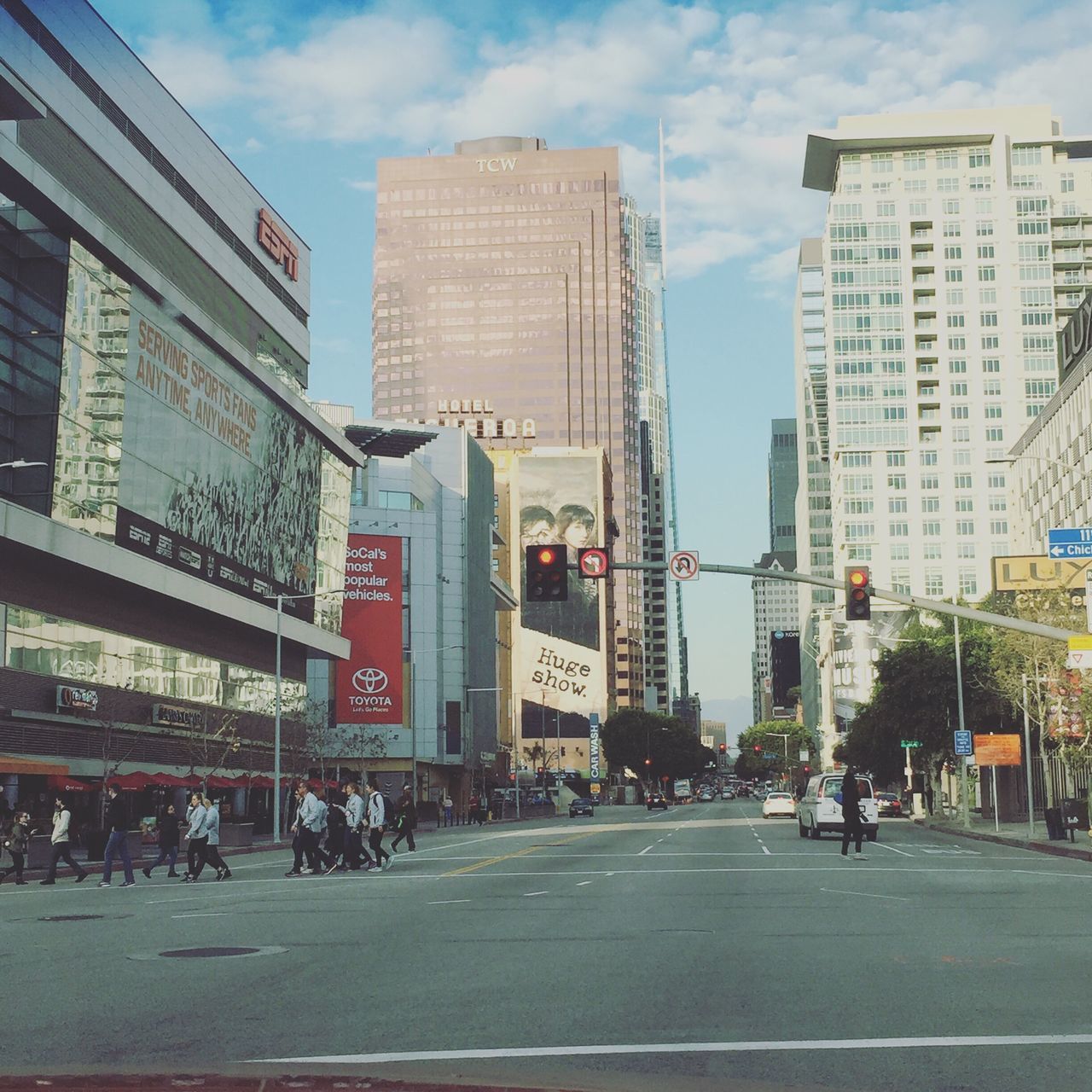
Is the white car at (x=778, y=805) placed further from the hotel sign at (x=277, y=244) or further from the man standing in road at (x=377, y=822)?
the man standing in road at (x=377, y=822)

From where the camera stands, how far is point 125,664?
5684 cm

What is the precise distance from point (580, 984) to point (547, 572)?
39.4 feet

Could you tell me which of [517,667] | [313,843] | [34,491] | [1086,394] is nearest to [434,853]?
[313,843]

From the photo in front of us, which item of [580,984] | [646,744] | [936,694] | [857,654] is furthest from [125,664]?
[646,744]

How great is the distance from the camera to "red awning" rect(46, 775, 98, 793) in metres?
47.2

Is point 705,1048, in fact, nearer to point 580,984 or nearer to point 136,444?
point 580,984

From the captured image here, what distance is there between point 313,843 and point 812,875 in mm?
10706

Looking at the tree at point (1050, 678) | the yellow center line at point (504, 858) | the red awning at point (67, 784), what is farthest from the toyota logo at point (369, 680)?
the yellow center line at point (504, 858)

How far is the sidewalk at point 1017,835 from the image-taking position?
3425cm

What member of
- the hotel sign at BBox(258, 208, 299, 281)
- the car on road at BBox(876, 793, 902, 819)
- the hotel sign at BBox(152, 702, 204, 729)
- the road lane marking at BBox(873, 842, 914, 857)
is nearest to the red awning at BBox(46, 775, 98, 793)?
the hotel sign at BBox(152, 702, 204, 729)

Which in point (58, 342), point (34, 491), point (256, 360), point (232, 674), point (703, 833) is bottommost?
point (703, 833)

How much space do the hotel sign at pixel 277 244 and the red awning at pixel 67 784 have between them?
33.7 meters

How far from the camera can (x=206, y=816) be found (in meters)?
29.5

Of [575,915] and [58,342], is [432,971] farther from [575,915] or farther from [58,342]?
[58,342]
